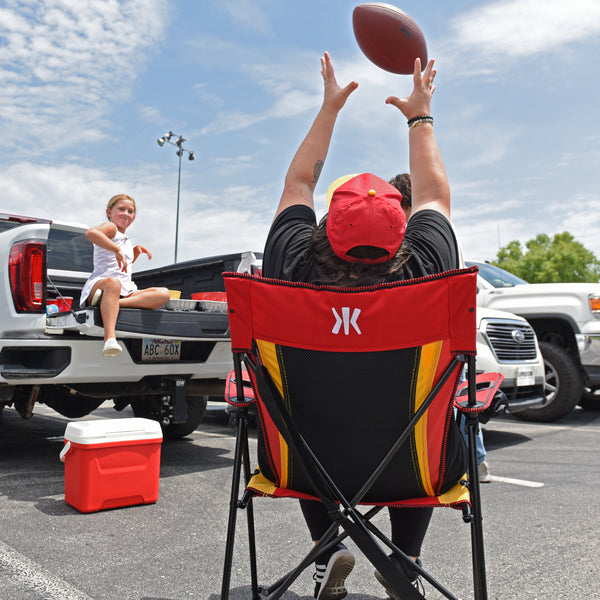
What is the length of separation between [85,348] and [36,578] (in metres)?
1.86

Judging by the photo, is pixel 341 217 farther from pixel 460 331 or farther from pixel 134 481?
pixel 134 481

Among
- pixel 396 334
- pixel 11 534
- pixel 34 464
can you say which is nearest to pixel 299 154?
pixel 396 334

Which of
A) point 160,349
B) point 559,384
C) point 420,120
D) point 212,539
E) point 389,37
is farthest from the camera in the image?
point 559,384

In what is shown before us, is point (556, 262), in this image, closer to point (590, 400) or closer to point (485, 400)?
point (590, 400)

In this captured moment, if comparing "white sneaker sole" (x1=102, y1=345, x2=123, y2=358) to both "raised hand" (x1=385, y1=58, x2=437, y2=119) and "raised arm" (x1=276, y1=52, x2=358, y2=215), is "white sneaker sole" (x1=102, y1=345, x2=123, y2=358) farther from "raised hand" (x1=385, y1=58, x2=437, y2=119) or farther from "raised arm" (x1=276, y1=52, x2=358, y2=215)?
"raised hand" (x1=385, y1=58, x2=437, y2=119)

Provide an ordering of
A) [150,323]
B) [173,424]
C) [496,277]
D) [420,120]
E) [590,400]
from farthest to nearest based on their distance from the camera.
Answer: [590,400] → [496,277] → [173,424] → [150,323] → [420,120]

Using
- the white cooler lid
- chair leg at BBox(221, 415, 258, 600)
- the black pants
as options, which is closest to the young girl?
the white cooler lid

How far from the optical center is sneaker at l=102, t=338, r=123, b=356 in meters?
4.10

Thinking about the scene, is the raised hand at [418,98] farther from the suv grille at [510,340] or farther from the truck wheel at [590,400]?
the truck wheel at [590,400]

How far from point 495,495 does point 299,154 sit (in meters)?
2.97

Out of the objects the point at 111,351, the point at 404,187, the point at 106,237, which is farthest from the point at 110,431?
the point at 404,187

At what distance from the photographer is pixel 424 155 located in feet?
7.06

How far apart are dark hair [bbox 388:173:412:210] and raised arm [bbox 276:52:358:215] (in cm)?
120

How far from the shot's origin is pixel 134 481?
12.5 ft
